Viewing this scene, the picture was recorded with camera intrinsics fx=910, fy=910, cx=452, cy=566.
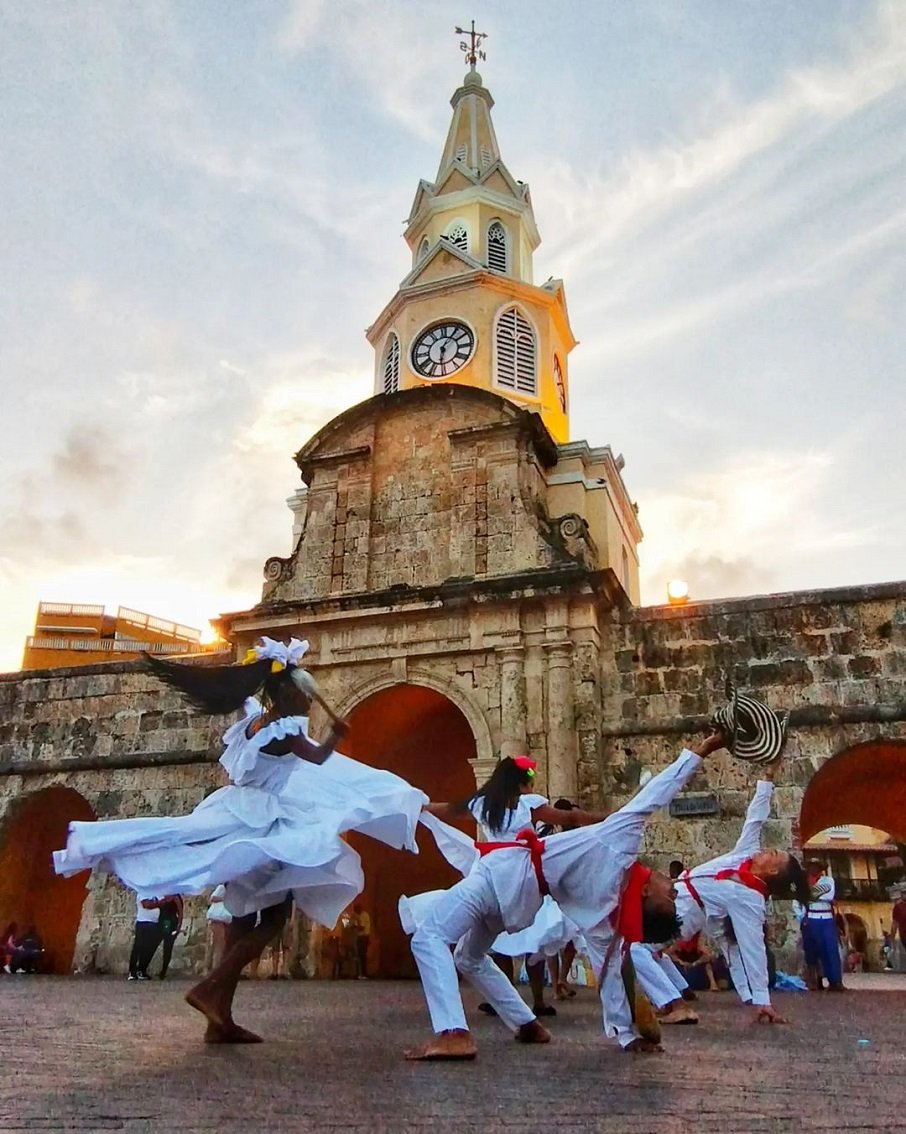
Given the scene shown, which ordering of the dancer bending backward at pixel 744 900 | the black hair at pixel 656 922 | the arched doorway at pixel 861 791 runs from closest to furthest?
1. the black hair at pixel 656 922
2. the dancer bending backward at pixel 744 900
3. the arched doorway at pixel 861 791

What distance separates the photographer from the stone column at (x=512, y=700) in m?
13.7

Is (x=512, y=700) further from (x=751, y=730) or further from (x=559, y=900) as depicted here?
(x=751, y=730)

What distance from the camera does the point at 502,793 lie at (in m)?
5.76

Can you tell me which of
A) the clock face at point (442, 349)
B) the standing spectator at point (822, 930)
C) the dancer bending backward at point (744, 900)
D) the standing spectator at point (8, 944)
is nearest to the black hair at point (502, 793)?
the dancer bending backward at point (744, 900)

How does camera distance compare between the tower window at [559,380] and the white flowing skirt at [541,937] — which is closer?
the white flowing skirt at [541,937]

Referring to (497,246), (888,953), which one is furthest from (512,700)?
(888,953)

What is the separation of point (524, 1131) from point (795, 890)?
907cm

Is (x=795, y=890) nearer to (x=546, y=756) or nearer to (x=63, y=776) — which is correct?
(x=546, y=756)

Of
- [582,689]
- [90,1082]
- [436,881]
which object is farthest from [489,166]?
[90,1082]

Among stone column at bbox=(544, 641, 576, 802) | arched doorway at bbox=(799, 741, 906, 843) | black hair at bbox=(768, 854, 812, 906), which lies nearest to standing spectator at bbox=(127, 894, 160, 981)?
stone column at bbox=(544, 641, 576, 802)

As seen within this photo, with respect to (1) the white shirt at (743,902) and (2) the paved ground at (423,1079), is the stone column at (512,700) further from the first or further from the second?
(2) the paved ground at (423,1079)

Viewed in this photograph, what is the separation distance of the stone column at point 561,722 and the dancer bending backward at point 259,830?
7.60m

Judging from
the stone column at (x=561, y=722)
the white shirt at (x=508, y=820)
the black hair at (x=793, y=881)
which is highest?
the stone column at (x=561, y=722)

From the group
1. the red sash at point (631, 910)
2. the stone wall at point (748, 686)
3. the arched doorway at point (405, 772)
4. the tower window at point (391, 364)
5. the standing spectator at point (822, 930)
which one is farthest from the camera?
the tower window at point (391, 364)
